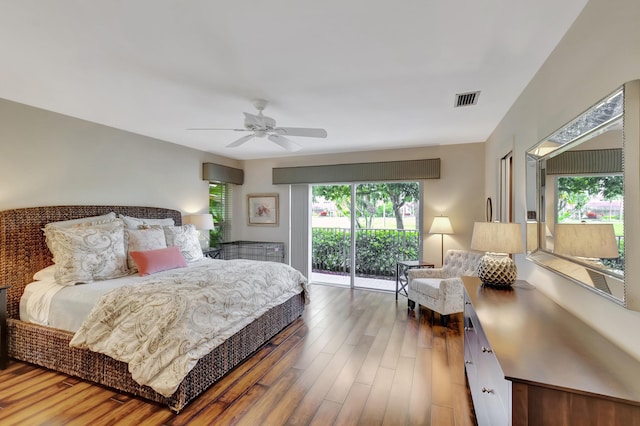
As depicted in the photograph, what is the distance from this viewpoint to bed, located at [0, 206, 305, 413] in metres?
2.20

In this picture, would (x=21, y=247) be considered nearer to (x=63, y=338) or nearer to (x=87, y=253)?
(x=87, y=253)

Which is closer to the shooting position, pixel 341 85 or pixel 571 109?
pixel 571 109

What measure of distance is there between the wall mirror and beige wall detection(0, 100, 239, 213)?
4470mm

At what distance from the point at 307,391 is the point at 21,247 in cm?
303

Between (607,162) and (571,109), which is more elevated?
(571,109)

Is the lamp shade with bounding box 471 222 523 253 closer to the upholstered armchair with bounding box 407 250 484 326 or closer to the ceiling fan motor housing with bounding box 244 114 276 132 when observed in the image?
the upholstered armchair with bounding box 407 250 484 326

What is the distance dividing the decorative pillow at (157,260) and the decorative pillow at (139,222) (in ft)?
1.99

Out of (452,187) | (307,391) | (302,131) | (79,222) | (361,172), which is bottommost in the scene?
(307,391)

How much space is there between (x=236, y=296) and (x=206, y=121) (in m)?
2.10

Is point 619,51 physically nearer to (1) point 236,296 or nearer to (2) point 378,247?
(1) point 236,296

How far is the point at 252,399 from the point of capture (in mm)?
2178

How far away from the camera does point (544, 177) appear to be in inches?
75.0

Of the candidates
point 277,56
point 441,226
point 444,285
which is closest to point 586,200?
point 277,56

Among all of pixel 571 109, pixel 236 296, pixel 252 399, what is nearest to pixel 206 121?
pixel 236 296
